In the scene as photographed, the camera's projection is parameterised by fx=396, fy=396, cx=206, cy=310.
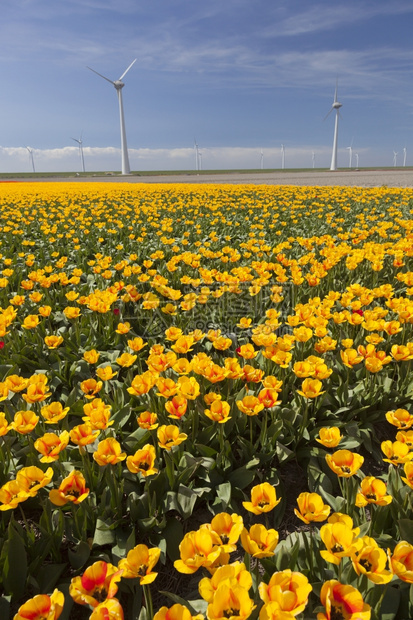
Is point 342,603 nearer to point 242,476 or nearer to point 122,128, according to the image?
point 242,476

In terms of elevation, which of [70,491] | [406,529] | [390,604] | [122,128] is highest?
[122,128]

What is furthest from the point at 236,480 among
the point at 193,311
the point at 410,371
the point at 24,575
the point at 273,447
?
the point at 193,311

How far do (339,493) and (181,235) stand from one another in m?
8.21

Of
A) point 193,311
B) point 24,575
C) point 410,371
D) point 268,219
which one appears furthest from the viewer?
point 268,219

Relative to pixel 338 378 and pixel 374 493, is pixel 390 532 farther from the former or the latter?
pixel 338 378

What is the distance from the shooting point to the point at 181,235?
9.97 m

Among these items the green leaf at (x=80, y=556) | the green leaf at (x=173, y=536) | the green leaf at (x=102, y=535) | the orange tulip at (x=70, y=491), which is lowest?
the green leaf at (x=173, y=536)

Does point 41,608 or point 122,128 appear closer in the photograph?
point 41,608

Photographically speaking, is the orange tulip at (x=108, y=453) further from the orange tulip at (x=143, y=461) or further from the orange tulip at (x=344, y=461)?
the orange tulip at (x=344, y=461)

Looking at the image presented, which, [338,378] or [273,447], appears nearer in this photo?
[273,447]

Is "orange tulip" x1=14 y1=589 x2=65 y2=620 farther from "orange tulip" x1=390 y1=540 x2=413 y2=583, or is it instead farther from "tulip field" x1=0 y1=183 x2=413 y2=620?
"orange tulip" x1=390 y1=540 x2=413 y2=583

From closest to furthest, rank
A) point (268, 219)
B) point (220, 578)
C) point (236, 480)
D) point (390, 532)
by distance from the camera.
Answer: point (220, 578)
point (390, 532)
point (236, 480)
point (268, 219)

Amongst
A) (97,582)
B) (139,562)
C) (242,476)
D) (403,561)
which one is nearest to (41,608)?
(97,582)

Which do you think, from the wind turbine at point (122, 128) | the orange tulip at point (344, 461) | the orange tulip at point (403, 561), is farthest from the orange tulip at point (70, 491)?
the wind turbine at point (122, 128)
